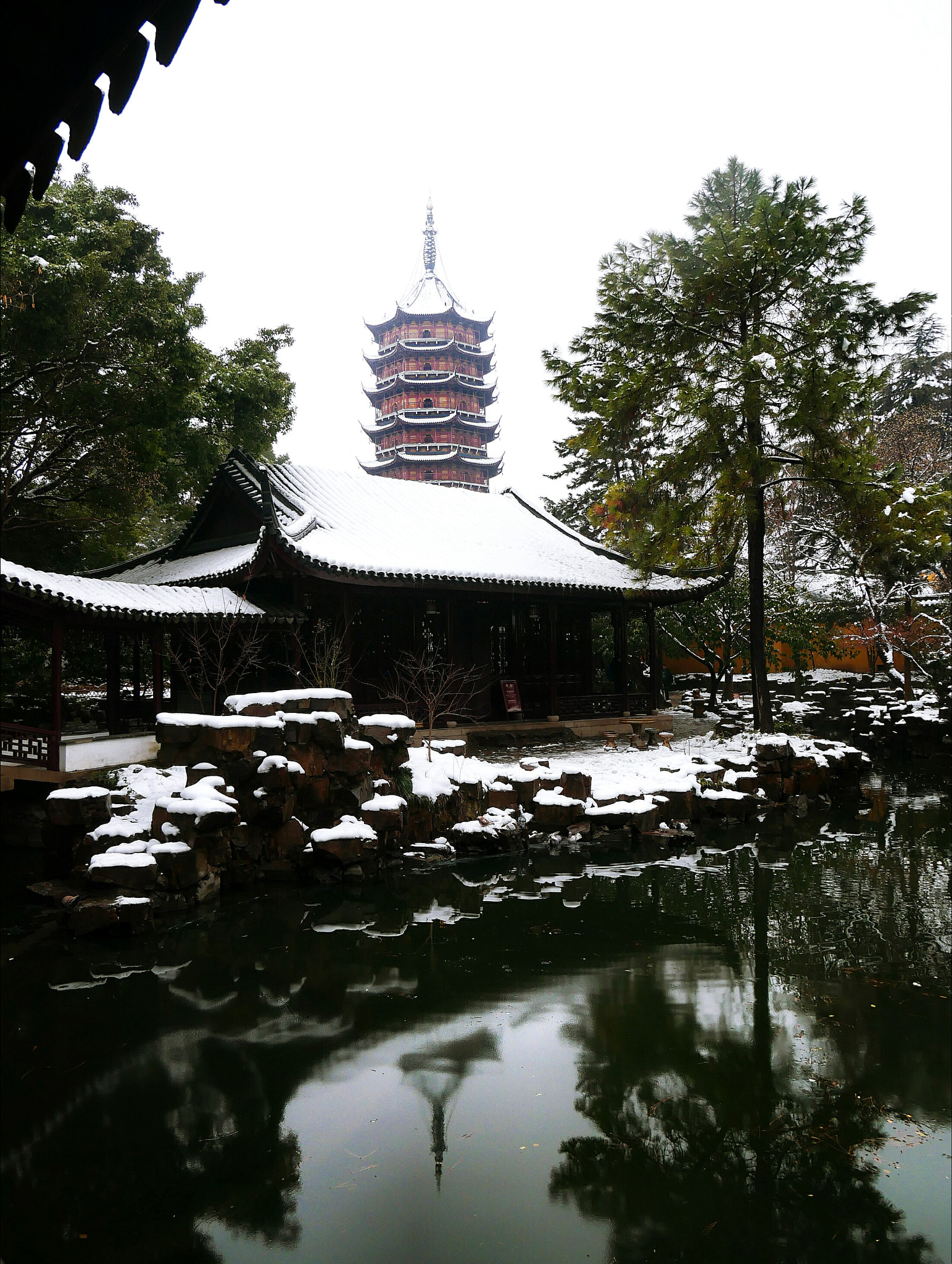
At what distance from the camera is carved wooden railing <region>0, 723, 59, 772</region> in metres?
10.2

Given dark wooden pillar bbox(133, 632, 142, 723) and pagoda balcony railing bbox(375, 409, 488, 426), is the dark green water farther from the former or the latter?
pagoda balcony railing bbox(375, 409, 488, 426)

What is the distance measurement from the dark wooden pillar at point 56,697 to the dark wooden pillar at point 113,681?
1547 mm

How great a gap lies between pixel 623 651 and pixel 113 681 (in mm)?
10037

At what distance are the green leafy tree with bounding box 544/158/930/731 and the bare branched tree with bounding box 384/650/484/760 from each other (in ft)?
14.1

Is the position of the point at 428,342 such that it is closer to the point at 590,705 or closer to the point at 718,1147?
the point at 590,705

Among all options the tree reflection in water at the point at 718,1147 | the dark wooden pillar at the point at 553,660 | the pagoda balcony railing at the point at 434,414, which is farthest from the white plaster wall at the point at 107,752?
the pagoda balcony railing at the point at 434,414

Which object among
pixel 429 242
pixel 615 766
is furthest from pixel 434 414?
pixel 615 766

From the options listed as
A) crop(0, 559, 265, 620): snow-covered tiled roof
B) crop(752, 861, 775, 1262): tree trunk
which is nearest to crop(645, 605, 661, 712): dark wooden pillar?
crop(0, 559, 265, 620): snow-covered tiled roof

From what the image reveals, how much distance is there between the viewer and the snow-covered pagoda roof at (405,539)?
13.6 m

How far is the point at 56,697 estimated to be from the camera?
1040 centimetres

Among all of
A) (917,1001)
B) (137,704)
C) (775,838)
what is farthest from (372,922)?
(137,704)

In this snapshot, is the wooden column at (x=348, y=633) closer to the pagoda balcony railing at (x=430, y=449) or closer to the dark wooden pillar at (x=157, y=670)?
the dark wooden pillar at (x=157, y=670)

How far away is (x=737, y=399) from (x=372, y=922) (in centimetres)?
1106

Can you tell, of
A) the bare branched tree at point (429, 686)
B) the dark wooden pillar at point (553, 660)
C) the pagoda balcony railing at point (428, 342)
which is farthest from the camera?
the pagoda balcony railing at point (428, 342)
